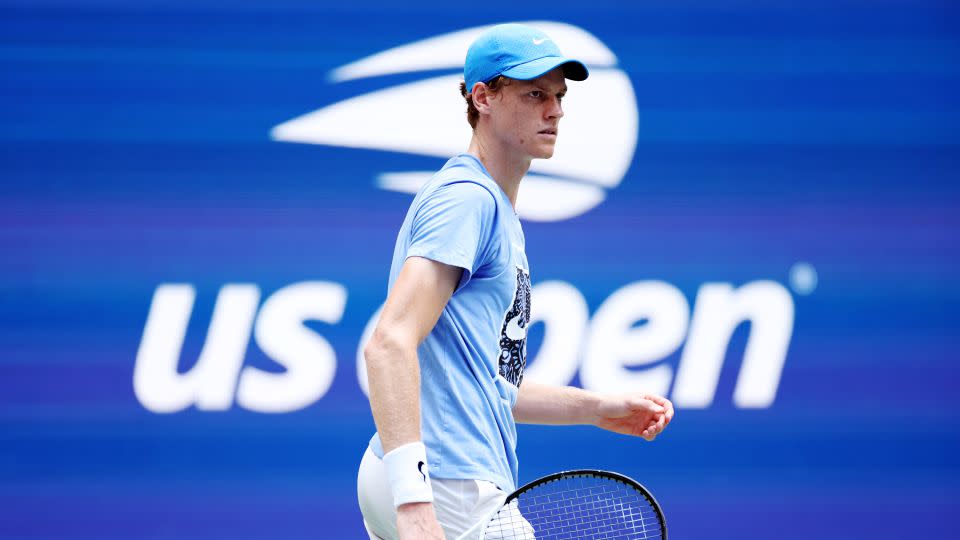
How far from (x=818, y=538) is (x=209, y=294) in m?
2.07

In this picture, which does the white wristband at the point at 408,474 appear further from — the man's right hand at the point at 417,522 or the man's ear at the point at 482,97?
the man's ear at the point at 482,97

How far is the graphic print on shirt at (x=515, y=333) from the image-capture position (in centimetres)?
214

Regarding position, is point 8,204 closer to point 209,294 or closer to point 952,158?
point 209,294

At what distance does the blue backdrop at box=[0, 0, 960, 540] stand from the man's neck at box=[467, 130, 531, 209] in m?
1.68

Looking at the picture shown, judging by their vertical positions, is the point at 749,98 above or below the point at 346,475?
above

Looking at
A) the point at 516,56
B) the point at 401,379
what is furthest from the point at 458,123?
the point at 401,379

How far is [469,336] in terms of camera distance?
2.03 meters

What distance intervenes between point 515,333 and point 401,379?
40 cm

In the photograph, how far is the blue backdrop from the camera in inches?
149

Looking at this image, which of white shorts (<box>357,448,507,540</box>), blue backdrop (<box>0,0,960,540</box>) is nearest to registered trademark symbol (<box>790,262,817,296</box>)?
blue backdrop (<box>0,0,960,540</box>)

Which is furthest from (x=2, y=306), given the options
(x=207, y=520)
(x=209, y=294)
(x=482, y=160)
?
(x=482, y=160)

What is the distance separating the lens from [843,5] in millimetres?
3996

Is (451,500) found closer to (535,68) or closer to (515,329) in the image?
(515,329)

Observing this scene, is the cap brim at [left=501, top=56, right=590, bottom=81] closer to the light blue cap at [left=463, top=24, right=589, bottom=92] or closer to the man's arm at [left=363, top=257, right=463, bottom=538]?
the light blue cap at [left=463, top=24, right=589, bottom=92]
